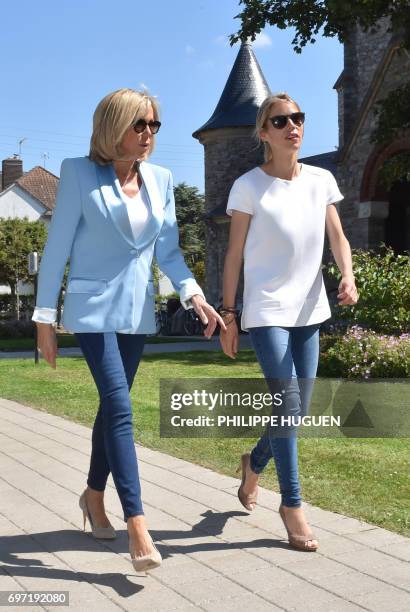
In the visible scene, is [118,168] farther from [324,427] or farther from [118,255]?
[324,427]

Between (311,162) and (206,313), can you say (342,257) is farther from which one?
(311,162)

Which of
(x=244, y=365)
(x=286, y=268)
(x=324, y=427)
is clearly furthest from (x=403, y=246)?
(x=286, y=268)

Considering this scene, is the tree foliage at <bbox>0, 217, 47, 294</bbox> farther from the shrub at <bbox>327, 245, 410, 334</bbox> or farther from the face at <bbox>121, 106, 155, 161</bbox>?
the face at <bbox>121, 106, 155, 161</bbox>

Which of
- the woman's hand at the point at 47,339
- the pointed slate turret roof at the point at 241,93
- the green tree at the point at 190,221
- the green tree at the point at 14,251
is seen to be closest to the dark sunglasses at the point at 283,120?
the woman's hand at the point at 47,339

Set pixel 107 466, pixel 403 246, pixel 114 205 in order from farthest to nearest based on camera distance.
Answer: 1. pixel 403 246
2. pixel 107 466
3. pixel 114 205

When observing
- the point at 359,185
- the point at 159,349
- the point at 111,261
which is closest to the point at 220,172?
the point at 359,185

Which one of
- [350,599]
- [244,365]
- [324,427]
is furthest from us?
[244,365]

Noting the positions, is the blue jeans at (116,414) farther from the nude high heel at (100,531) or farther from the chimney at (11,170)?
the chimney at (11,170)

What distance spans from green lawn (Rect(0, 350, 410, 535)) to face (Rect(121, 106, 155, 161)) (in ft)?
7.55

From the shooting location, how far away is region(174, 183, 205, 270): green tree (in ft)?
222

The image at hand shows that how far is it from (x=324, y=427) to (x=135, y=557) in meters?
4.65

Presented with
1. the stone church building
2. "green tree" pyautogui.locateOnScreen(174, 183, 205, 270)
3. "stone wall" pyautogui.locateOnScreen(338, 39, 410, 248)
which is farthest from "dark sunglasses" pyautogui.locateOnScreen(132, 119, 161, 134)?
"green tree" pyautogui.locateOnScreen(174, 183, 205, 270)

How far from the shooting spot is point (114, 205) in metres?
3.97

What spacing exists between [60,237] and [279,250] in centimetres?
106
